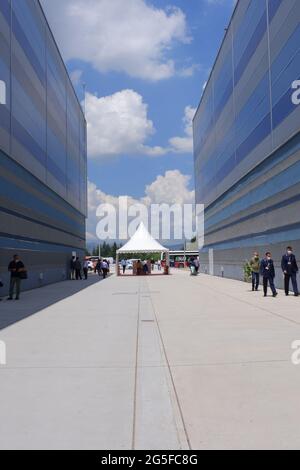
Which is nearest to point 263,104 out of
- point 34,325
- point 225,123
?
point 225,123

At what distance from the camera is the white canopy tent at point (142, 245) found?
4425cm

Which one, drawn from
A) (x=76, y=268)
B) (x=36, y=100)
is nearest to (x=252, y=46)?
(x=36, y=100)

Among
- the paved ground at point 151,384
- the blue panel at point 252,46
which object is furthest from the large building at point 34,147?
the paved ground at point 151,384

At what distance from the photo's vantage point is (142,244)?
45062 millimetres

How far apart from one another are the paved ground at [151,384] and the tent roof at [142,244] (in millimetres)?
31354

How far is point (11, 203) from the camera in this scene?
77.6 ft

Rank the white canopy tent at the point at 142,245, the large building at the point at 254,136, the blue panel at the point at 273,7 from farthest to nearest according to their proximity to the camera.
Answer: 1. the white canopy tent at the point at 142,245
2. the blue panel at the point at 273,7
3. the large building at the point at 254,136

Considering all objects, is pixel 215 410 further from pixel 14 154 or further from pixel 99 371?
pixel 14 154

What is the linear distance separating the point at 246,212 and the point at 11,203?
14.8 metres

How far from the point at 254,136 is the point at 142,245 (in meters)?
18.5

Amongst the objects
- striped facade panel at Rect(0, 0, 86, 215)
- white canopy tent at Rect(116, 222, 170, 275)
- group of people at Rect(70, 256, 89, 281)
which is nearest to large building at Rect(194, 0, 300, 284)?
white canopy tent at Rect(116, 222, 170, 275)

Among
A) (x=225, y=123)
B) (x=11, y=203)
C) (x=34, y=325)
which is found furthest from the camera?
(x=225, y=123)

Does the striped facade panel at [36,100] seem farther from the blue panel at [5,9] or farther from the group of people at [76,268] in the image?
the group of people at [76,268]

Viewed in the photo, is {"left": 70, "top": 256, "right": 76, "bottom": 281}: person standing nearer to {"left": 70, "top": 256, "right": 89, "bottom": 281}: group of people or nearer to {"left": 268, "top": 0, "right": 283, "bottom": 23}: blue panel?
{"left": 70, "top": 256, "right": 89, "bottom": 281}: group of people
